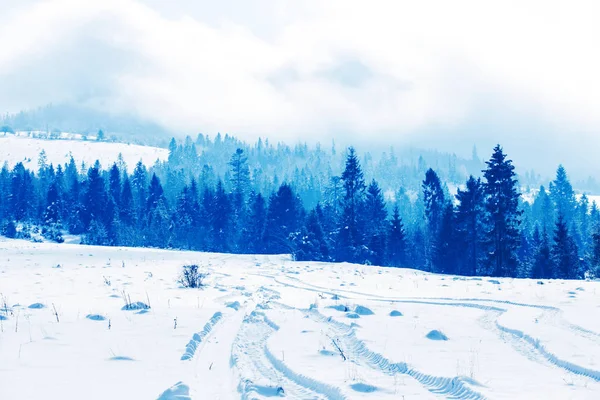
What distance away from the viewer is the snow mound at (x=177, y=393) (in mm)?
6177

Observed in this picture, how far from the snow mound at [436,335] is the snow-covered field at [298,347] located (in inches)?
1.0

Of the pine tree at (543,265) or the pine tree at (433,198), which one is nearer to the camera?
the pine tree at (543,265)

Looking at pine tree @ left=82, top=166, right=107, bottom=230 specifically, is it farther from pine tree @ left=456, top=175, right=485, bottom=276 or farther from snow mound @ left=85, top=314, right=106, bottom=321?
snow mound @ left=85, top=314, right=106, bottom=321

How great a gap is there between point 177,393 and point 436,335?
18.9 feet

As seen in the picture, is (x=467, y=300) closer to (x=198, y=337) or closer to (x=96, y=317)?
(x=198, y=337)

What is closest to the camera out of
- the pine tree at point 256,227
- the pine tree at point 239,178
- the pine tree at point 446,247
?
the pine tree at point 446,247

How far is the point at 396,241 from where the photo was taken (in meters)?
70.2

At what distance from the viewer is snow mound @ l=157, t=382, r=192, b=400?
243 inches

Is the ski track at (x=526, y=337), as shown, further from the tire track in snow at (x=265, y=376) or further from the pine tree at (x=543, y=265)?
the pine tree at (x=543, y=265)

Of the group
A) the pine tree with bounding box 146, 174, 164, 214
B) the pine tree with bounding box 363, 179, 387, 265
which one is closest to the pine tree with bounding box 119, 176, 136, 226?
the pine tree with bounding box 146, 174, 164, 214

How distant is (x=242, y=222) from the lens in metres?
90.5

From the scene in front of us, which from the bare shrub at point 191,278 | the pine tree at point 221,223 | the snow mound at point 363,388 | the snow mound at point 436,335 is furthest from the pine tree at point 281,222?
the snow mound at point 363,388

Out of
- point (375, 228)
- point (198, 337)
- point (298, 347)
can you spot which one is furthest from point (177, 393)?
point (375, 228)

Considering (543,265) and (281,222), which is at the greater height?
(281,222)
